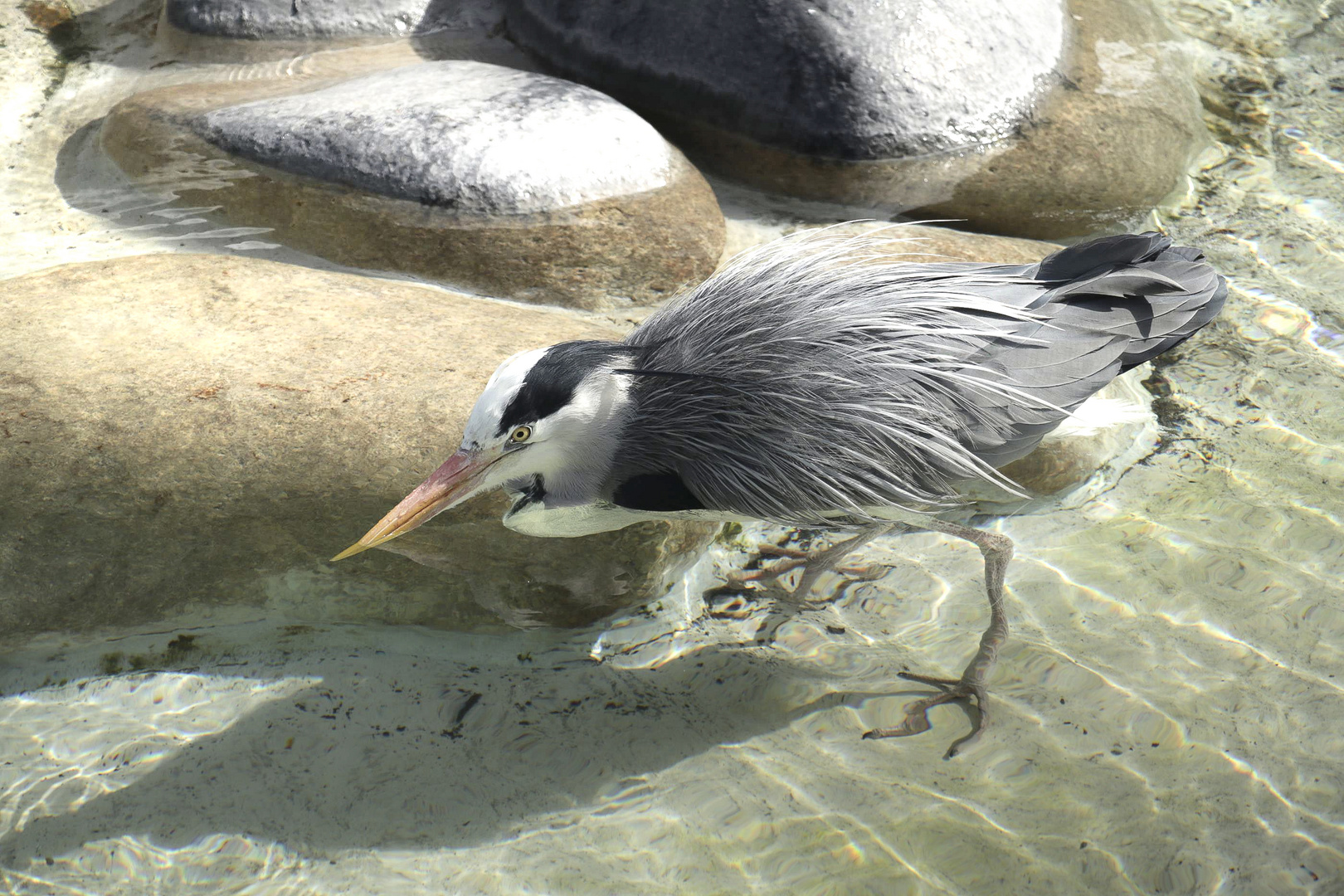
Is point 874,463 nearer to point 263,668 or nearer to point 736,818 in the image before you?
point 736,818

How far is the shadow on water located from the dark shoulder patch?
0.62 m

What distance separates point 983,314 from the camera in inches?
104

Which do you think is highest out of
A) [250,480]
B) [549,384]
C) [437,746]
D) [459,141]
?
[459,141]

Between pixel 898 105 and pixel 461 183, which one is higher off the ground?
pixel 898 105

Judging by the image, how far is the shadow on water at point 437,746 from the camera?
8.38ft

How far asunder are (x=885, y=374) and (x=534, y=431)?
0.86 metres

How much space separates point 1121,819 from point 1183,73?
376 centimetres

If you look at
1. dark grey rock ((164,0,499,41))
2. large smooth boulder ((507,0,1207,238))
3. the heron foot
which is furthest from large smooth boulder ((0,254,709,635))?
dark grey rock ((164,0,499,41))

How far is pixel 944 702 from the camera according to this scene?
2.80m

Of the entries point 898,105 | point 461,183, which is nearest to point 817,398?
point 461,183

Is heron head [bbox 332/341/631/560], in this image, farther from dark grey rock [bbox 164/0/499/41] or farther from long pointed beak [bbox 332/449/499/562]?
dark grey rock [bbox 164/0/499/41]

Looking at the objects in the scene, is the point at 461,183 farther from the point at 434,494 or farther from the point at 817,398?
the point at 817,398

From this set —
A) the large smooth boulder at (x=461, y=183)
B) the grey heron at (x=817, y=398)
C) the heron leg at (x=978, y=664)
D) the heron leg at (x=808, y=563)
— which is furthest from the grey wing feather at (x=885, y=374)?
Answer: the large smooth boulder at (x=461, y=183)

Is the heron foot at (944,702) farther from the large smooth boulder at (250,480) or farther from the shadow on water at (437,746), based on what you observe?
the large smooth boulder at (250,480)
